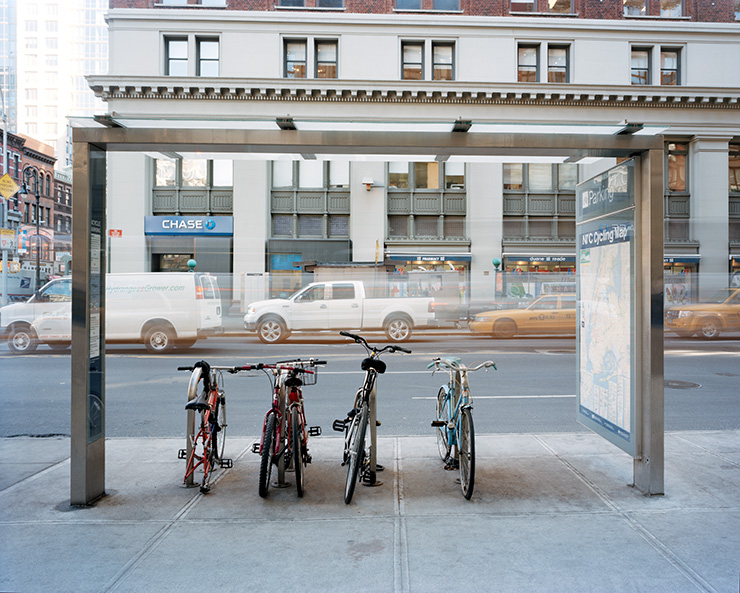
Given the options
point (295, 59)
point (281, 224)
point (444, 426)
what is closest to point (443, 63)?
point (295, 59)

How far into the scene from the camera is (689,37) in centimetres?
2802

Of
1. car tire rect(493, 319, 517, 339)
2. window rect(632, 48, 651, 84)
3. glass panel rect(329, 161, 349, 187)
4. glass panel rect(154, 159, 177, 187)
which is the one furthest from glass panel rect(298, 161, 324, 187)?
window rect(632, 48, 651, 84)

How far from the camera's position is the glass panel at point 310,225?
27625 mm

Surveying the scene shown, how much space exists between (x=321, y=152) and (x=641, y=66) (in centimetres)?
2843

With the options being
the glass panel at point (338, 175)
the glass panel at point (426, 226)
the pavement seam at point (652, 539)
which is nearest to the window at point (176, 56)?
the glass panel at point (338, 175)

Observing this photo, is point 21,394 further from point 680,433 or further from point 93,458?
point 680,433

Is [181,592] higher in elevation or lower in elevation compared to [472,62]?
lower

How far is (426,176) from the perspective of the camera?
2791 cm

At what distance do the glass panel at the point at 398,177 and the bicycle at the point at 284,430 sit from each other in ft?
76.3

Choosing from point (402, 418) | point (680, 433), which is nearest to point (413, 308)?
point (402, 418)

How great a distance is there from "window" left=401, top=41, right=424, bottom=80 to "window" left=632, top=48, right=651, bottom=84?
33.6ft

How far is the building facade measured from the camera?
86.4 feet

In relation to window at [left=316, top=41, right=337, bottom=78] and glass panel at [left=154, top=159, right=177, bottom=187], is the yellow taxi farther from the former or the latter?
glass panel at [left=154, top=159, right=177, bottom=187]

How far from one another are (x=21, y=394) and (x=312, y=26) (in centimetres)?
2230
